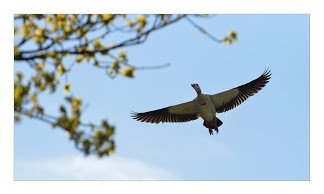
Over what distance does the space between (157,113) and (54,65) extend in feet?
12.7

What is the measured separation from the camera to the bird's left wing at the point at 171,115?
600 centimetres

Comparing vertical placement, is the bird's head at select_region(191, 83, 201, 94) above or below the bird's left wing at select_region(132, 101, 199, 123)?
above

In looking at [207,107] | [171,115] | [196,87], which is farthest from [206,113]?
[171,115]

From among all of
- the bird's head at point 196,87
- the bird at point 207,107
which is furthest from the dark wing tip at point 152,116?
the bird's head at point 196,87

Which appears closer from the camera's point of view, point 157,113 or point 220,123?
point 220,123

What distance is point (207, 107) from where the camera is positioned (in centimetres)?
574

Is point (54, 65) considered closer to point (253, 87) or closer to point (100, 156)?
point (100, 156)

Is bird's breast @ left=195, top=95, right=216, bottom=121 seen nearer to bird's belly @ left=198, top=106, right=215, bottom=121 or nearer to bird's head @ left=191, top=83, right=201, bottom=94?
bird's belly @ left=198, top=106, right=215, bottom=121

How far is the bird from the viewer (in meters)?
5.75

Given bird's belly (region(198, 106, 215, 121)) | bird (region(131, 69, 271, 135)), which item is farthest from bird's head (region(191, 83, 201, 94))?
bird's belly (region(198, 106, 215, 121))

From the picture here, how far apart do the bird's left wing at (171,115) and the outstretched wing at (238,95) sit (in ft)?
1.20

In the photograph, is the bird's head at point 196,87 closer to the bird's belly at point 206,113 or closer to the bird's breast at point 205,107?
the bird's breast at point 205,107
